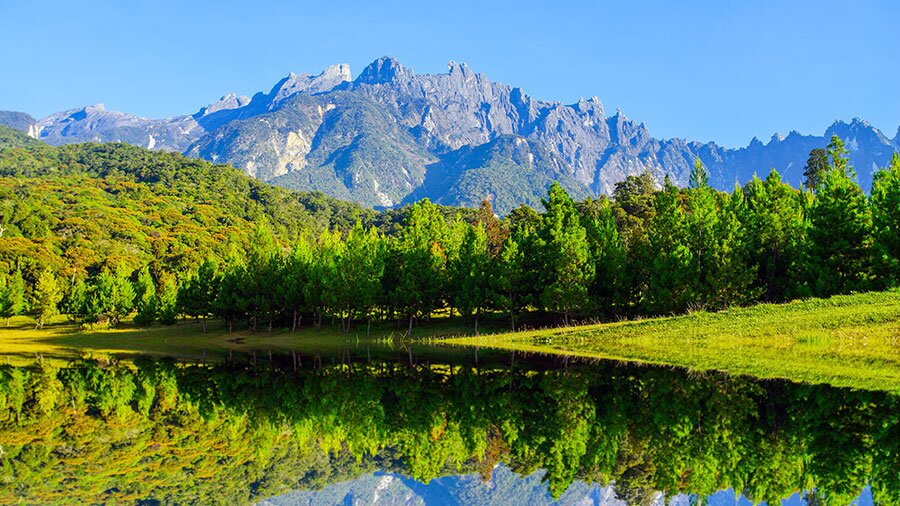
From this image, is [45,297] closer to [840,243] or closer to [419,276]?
[419,276]

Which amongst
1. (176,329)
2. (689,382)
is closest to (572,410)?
(689,382)

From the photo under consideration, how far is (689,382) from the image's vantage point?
Result: 86.7 ft

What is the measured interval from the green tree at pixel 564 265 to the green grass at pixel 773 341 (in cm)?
488

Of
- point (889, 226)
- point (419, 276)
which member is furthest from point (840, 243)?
point (419, 276)

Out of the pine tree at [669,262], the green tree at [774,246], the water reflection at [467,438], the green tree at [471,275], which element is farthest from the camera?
the green tree at [471,275]

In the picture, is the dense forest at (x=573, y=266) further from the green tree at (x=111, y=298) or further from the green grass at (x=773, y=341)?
the green grass at (x=773, y=341)

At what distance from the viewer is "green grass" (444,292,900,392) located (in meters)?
29.1

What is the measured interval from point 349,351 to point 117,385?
2508 centimetres

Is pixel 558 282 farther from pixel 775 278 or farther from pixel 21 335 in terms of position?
pixel 21 335

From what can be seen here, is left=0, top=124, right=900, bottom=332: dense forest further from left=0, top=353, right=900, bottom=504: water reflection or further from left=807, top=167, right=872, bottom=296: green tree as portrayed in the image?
left=0, top=353, right=900, bottom=504: water reflection

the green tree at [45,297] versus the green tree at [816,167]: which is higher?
the green tree at [816,167]

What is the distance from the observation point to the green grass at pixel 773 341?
29.1m

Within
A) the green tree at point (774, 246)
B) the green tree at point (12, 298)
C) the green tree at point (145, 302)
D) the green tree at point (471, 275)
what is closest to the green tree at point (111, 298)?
the green tree at point (145, 302)

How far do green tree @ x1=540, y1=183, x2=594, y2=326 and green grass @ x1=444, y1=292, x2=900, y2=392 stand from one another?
16.0 ft
